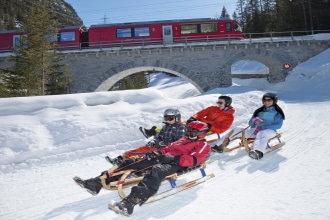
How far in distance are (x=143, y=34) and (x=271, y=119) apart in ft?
61.4

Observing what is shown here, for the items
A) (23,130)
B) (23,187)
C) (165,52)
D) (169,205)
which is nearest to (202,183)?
(169,205)

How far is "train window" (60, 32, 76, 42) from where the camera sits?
2308 centimetres

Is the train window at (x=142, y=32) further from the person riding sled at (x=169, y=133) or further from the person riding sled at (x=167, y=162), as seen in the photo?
the person riding sled at (x=167, y=162)

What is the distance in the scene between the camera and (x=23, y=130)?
6.82m

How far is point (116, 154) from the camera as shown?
6488 mm

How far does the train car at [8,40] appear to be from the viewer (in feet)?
75.3

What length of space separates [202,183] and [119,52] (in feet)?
67.7

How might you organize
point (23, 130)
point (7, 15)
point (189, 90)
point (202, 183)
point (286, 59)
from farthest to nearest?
point (7, 15)
point (189, 90)
point (286, 59)
point (23, 130)
point (202, 183)

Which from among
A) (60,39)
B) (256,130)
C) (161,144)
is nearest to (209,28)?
(60,39)

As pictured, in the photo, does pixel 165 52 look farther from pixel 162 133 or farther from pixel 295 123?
pixel 162 133

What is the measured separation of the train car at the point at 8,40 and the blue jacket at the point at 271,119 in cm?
2410

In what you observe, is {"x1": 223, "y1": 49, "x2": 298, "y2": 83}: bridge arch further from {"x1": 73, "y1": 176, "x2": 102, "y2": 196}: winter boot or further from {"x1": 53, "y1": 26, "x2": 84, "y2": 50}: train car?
{"x1": 73, "y1": 176, "x2": 102, "y2": 196}: winter boot

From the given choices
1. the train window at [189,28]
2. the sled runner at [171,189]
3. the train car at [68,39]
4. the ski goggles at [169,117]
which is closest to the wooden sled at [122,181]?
the sled runner at [171,189]

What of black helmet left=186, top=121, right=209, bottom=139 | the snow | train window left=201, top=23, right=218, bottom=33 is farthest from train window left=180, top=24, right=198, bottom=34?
black helmet left=186, top=121, right=209, bottom=139
